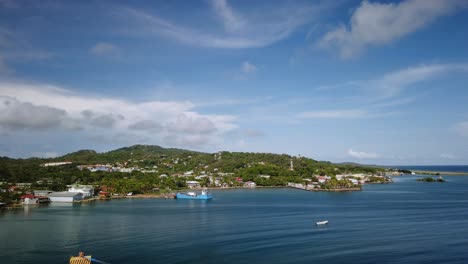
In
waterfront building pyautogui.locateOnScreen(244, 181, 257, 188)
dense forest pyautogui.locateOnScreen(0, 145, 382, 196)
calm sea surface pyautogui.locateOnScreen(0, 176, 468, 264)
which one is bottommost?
calm sea surface pyautogui.locateOnScreen(0, 176, 468, 264)

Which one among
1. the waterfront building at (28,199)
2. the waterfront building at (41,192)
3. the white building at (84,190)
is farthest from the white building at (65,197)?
the waterfront building at (28,199)

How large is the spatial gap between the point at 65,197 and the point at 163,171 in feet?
162

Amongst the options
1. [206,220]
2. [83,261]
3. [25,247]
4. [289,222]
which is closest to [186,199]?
[206,220]

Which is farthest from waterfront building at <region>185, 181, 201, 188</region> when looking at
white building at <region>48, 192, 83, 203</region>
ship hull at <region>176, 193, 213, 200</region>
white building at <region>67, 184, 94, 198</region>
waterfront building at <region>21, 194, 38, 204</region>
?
waterfront building at <region>21, 194, 38, 204</region>

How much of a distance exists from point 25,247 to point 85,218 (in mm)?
13028

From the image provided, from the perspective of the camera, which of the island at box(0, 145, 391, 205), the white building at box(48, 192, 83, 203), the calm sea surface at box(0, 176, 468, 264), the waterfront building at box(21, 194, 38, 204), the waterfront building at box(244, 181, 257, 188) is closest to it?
the calm sea surface at box(0, 176, 468, 264)

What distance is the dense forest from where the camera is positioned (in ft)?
224

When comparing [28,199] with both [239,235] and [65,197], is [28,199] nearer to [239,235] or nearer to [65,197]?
[65,197]

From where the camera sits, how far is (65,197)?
53688 millimetres

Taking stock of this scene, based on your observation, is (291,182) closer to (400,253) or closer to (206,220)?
(206,220)

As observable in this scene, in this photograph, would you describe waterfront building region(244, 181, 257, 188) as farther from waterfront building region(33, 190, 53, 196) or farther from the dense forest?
waterfront building region(33, 190, 53, 196)

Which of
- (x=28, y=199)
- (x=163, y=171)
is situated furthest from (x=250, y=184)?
(x=28, y=199)

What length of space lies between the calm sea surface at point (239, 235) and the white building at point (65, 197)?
9252 millimetres

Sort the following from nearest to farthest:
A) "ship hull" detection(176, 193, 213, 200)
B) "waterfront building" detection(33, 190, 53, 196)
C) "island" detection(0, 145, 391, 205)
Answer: "waterfront building" detection(33, 190, 53, 196)
"ship hull" detection(176, 193, 213, 200)
"island" detection(0, 145, 391, 205)
